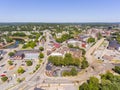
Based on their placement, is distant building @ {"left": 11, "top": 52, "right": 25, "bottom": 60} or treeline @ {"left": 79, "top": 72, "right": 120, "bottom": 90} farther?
distant building @ {"left": 11, "top": 52, "right": 25, "bottom": 60}

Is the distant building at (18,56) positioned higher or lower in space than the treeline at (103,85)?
lower

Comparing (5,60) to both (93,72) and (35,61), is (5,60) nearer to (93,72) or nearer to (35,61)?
(35,61)

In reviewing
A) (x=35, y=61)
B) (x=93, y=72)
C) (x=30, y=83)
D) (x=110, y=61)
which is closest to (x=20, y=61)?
(x=35, y=61)

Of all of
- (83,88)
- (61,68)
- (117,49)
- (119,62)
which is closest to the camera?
(83,88)

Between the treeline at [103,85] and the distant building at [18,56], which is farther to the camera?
the distant building at [18,56]

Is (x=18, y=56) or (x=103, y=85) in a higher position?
(x=103, y=85)

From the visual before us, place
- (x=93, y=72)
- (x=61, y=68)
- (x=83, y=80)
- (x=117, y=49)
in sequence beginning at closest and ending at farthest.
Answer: (x=83, y=80)
(x=93, y=72)
(x=61, y=68)
(x=117, y=49)

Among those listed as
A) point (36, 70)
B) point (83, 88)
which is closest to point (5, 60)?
point (36, 70)

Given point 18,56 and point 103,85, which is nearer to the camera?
point 103,85

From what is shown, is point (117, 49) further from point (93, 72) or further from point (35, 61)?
point (35, 61)

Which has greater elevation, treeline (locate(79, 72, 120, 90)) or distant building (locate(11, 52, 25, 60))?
treeline (locate(79, 72, 120, 90))

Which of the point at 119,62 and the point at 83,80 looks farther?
the point at 119,62
